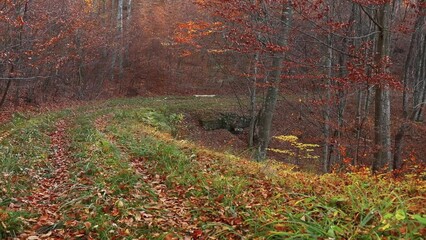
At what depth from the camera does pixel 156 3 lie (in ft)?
110

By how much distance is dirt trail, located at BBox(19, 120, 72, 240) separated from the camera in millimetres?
4453

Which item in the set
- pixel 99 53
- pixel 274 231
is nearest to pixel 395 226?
pixel 274 231

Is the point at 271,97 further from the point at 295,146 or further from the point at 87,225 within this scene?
the point at 87,225

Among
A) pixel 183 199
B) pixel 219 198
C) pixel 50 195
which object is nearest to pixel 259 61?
pixel 183 199

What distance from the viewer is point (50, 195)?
5.71m

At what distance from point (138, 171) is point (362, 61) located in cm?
577

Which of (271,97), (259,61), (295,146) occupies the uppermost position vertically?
(259,61)

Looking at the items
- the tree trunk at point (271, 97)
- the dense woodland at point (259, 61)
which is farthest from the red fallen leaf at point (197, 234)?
the tree trunk at point (271, 97)

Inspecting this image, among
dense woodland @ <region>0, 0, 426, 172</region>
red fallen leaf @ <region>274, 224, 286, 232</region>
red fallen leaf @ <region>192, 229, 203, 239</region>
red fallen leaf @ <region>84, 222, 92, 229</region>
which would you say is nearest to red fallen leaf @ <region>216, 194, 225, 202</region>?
red fallen leaf @ <region>192, 229, 203, 239</region>

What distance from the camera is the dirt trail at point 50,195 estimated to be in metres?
4.45

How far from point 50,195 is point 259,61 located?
949cm

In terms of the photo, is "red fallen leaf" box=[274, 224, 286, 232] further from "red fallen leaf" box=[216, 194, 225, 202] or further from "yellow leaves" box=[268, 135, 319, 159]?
"yellow leaves" box=[268, 135, 319, 159]

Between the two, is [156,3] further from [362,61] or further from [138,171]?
[138,171]

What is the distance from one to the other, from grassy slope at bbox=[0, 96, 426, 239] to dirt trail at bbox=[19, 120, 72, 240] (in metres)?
0.02
